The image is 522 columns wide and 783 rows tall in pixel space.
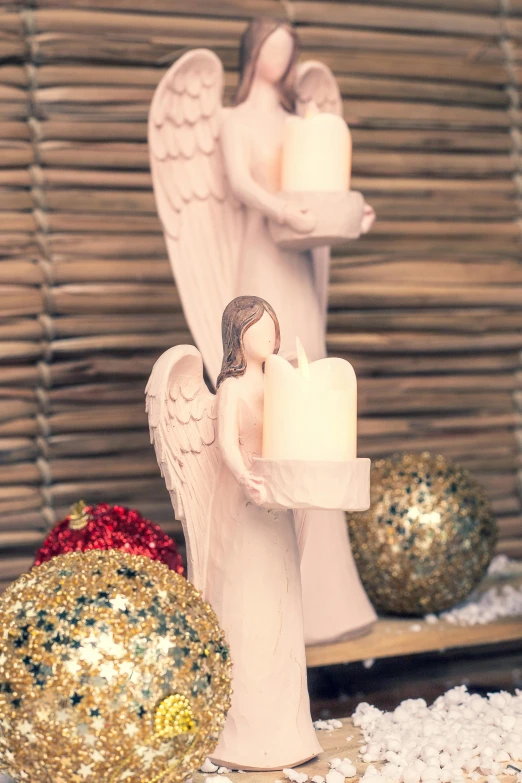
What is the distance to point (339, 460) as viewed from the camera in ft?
4.46

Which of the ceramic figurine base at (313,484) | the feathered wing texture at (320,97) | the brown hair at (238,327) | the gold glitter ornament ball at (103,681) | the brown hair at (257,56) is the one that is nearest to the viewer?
the gold glitter ornament ball at (103,681)

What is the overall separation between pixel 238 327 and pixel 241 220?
21.9 inches

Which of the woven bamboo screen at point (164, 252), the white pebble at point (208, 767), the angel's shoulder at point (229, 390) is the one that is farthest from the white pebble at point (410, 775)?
the woven bamboo screen at point (164, 252)

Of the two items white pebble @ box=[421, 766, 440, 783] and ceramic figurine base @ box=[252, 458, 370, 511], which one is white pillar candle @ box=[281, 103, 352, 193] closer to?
ceramic figurine base @ box=[252, 458, 370, 511]

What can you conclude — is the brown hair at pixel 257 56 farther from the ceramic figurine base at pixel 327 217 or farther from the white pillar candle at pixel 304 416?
the white pillar candle at pixel 304 416

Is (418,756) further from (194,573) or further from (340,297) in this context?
(340,297)

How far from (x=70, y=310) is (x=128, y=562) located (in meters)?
1.03

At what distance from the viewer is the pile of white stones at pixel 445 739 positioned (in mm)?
1417

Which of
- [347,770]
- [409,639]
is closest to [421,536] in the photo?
[409,639]

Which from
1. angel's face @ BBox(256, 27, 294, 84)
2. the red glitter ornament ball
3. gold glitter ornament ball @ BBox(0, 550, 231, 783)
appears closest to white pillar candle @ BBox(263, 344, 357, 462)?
gold glitter ornament ball @ BBox(0, 550, 231, 783)

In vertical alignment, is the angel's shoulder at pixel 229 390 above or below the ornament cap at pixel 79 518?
above

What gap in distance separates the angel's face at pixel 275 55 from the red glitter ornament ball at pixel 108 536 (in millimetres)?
785

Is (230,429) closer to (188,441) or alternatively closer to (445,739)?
(188,441)

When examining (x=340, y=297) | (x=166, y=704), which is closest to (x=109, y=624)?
(x=166, y=704)
